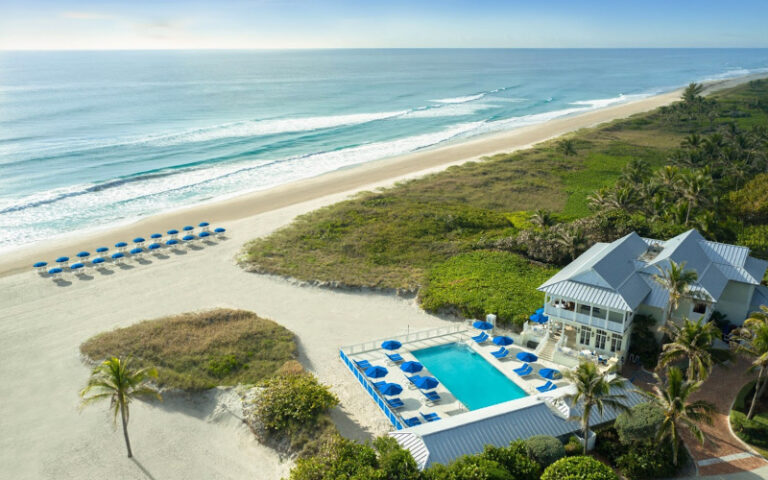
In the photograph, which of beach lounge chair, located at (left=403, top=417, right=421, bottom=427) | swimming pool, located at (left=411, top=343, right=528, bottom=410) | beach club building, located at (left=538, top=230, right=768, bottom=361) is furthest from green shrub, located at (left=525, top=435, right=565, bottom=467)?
beach club building, located at (left=538, top=230, right=768, bottom=361)

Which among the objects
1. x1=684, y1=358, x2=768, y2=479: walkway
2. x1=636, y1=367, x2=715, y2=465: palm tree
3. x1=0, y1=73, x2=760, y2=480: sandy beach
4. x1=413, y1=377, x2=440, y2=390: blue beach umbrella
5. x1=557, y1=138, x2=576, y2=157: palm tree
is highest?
x1=557, y1=138, x2=576, y2=157: palm tree

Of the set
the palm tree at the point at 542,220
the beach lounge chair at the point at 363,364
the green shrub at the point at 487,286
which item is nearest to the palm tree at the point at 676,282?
the green shrub at the point at 487,286

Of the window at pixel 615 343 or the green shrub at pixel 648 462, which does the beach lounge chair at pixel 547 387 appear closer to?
the window at pixel 615 343

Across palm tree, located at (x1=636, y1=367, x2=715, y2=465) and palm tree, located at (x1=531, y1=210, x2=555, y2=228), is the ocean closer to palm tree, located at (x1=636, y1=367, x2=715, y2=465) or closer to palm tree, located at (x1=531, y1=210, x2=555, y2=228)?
palm tree, located at (x1=531, y1=210, x2=555, y2=228)

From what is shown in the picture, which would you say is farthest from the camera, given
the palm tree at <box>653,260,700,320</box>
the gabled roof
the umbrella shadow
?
the gabled roof

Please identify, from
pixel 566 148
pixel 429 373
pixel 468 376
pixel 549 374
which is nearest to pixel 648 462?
pixel 549 374

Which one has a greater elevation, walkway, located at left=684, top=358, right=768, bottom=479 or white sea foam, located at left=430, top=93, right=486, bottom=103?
white sea foam, located at left=430, top=93, right=486, bottom=103
